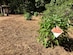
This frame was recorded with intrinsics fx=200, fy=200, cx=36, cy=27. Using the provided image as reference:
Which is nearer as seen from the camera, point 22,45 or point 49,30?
point 22,45

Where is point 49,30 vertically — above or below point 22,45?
above

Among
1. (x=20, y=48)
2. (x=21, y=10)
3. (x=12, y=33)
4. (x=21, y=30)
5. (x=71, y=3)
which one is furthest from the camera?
(x=21, y=10)

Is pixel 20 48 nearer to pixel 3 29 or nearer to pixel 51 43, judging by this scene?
pixel 51 43

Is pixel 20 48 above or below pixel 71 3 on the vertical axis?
below

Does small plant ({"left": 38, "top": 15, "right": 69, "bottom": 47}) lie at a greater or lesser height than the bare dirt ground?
greater

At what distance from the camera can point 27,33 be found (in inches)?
293

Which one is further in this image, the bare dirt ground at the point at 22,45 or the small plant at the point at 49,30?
the small plant at the point at 49,30

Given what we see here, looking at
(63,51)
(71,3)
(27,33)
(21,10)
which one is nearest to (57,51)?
(63,51)

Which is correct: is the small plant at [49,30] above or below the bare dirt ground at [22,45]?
above

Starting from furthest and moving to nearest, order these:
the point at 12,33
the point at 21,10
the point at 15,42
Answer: the point at 21,10, the point at 12,33, the point at 15,42

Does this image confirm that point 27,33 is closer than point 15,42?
No

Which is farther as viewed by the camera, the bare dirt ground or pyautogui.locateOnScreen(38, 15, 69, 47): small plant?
pyautogui.locateOnScreen(38, 15, 69, 47): small plant

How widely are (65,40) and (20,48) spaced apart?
1.72 m

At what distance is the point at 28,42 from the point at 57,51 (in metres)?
0.99
